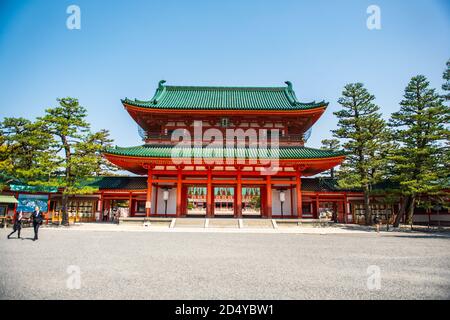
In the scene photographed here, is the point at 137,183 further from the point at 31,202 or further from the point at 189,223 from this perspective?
the point at 31,202

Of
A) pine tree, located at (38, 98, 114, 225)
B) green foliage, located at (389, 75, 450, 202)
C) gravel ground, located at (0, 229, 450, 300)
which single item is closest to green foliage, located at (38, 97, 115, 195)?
pine tree, located at (38, 98, 114, 225)

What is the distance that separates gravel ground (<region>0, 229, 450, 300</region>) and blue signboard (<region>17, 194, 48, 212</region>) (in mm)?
17184

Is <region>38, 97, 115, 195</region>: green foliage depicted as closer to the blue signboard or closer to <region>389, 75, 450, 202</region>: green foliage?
the blue signboard

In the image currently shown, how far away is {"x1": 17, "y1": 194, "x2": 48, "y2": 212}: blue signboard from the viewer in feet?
80.8

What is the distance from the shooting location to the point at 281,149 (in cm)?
2273

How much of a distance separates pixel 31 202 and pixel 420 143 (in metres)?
36.3

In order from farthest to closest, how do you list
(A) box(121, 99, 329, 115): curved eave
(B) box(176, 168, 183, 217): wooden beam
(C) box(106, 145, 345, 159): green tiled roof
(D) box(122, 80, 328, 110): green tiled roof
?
(D) box(122, 80, 328, 110): green tiled roof → (A) box(121, 99, 329, 115): curved eave → (B) box(176, 168, 183, 217): wooden beam → (C) box(106, 145, 345, 159): green tiled roof

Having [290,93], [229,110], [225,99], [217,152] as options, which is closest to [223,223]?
[217,152]

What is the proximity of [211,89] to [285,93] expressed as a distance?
838 centimetres

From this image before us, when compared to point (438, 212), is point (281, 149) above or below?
above

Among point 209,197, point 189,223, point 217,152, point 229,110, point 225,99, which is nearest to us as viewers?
point 189,223

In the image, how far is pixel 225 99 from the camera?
27156mm
